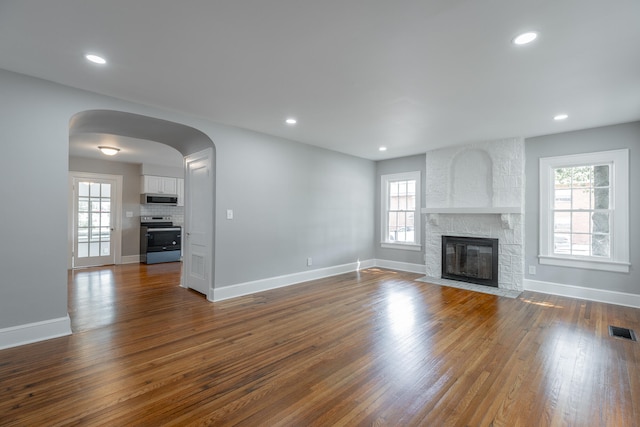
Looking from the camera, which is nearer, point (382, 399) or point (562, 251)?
point (382, 399)

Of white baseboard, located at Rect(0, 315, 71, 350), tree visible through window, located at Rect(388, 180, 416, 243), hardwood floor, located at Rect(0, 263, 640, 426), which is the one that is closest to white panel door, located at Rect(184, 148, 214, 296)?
hardwood floor, located at Rect(0, 263, 640, 426)

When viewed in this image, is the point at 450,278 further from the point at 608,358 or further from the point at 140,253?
the point at 140,253

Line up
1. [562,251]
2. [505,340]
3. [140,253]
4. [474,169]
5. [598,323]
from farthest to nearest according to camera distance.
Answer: [140,253] → [474,169] → [562,251] → [598,323] → [505,340]

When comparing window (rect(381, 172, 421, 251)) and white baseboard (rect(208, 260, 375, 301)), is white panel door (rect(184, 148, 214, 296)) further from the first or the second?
window (rect(381, 172, 421, 251))

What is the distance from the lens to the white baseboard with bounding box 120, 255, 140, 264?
300 inches

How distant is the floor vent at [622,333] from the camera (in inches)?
120

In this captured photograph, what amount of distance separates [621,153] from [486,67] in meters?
3.27

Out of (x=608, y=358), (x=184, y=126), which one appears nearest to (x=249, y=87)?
(x=184, y=126)

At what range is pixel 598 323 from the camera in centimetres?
344

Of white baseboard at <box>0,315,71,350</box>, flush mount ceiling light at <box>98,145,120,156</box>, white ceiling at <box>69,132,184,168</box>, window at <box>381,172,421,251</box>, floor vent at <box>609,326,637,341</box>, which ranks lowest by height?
floor vent at <box>609,326,637,341</box>

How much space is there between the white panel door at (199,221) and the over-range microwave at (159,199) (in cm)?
346

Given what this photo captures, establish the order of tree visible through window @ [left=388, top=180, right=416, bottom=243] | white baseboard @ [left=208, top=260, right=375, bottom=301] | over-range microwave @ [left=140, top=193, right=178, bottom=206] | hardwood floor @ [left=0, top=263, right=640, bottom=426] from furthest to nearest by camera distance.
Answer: over-range microwave @ [left=140, top=193, right=178, bottom=206], tree visible through window @ [left=388, top=180, right=416, bottom=243], white baseboard @ [left=208, top=260, right=375, bottom=301], hardwood floor @ [left=0, top=263, right=640, bottom=426]

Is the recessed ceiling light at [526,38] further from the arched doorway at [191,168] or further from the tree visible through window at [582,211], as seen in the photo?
the arched doorway at [191,168]

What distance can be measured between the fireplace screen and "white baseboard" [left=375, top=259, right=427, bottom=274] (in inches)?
21.7
